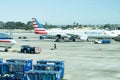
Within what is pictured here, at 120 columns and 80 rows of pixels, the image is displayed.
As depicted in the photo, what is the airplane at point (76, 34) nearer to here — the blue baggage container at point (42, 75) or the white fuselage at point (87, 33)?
the white fuselage at point (87, 33)

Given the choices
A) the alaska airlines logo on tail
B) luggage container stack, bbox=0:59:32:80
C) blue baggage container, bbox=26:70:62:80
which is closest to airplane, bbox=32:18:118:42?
the alaska airlines logo on tail

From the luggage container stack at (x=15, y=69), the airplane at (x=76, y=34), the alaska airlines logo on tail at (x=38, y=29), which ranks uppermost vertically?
the alaska airlines logo on tail at (x=38, y=29)

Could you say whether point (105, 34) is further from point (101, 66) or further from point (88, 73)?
point (88, 73)

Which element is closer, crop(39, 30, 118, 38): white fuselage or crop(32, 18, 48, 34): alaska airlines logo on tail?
crop(39, 30, 118, 38): white fuselage

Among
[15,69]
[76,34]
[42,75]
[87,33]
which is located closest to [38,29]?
[76,34]

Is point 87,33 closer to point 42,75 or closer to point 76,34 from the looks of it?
point 76,34

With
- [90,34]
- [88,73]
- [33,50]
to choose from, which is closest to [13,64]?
[88,73]

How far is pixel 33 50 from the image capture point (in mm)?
61438

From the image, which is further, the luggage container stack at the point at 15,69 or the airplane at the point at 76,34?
the airplane at the point at 76,34

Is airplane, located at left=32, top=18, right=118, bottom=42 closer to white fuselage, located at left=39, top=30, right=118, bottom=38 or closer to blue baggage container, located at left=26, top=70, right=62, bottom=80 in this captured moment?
white fuselage, located at left=39, top=30, right=118, bottom=38

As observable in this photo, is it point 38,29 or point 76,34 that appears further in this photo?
point 38,29

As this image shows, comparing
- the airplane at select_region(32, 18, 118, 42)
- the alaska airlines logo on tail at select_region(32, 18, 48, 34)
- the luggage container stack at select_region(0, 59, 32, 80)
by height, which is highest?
the alaska airlines logo on tail at select_region(32, 18, 48, 34)

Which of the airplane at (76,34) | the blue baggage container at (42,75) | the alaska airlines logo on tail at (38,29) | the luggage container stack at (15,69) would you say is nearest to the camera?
the blue baggage container at (42,75)

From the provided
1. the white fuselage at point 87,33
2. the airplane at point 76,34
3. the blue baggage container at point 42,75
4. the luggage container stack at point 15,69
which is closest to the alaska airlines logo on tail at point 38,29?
the airplane at point 76,34
